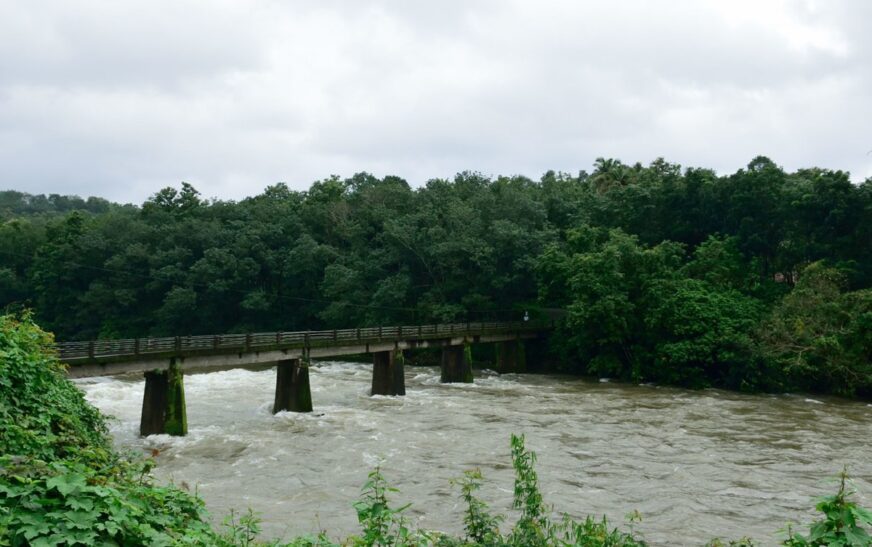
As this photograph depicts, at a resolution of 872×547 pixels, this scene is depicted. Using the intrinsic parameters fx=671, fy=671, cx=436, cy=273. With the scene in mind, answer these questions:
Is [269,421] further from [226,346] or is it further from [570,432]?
[570,432]

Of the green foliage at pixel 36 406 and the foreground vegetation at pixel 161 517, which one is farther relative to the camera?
the green foliage at pixel 36 406

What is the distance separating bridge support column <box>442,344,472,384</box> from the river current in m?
3.75

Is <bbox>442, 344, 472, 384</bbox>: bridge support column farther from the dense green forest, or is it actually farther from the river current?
the dense green forest

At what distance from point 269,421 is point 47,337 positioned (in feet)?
46.6

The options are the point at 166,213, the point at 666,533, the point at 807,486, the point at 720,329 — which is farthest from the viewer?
the point at 166,213

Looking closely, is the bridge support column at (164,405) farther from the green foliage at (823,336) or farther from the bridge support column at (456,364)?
the green foliage at (823,336)

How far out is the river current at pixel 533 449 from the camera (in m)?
17.0

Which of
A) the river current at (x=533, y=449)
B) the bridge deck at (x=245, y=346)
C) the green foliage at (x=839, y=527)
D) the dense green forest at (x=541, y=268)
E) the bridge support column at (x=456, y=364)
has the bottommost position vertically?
the river current at (x=533, y=449)

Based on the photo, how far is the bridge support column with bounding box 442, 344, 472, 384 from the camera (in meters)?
43.4

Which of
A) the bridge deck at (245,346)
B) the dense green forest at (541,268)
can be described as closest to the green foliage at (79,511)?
the bridge deck at (245,346)

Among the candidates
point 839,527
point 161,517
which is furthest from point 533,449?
point 839,527

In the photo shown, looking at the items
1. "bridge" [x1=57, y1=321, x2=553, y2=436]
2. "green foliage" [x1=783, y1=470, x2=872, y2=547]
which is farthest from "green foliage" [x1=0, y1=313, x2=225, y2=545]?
"bridge" [x1=57, y1=321, x2=553, y2=436]

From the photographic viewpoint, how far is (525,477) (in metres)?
7.56

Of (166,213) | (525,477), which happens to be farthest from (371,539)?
(166,213)
